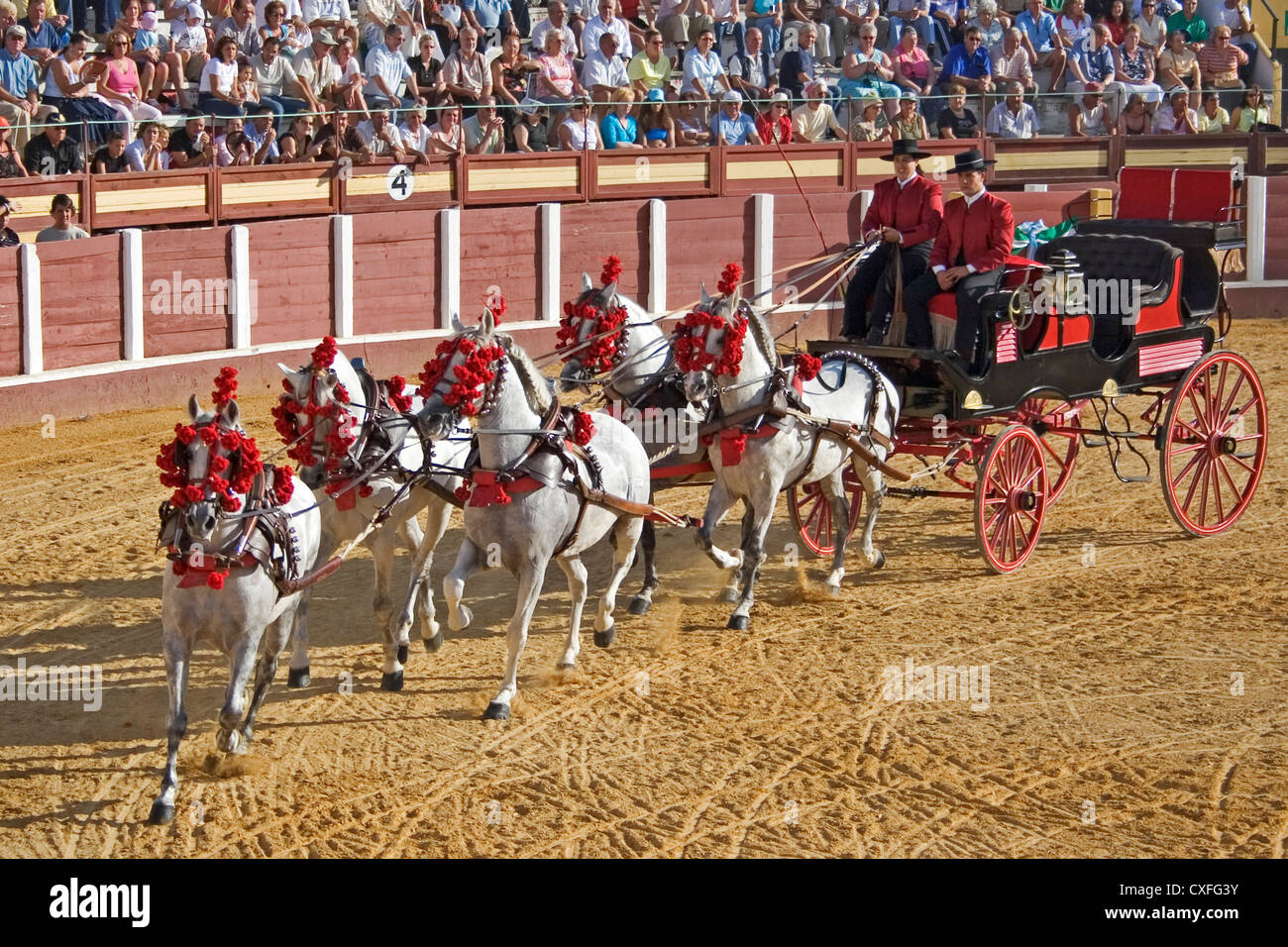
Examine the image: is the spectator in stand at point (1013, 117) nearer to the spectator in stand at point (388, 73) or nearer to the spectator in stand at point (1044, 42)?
the spectator in stand at point (1044, 42)

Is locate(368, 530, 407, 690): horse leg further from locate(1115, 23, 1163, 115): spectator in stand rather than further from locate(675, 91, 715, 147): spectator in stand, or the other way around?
locate(1115, 23, 1163, 115): spectator in stand

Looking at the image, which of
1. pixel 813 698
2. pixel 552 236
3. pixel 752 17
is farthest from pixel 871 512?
pixel 752 17

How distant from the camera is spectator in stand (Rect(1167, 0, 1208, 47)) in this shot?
25.5 metres

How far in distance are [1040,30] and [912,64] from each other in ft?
7.26

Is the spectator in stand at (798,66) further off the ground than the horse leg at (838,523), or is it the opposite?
the spectator in stand at (798,66)

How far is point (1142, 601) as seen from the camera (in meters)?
11.1

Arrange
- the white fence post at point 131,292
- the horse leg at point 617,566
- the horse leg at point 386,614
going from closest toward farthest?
the horse leg at point 386,614, the horse leg at point 617,566, the white fence post at point 131,292

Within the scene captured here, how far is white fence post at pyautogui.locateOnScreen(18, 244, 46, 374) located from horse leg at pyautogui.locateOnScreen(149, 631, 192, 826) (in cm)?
848

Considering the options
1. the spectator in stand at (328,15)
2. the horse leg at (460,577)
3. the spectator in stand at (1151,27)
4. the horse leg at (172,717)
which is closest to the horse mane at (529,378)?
the horse leg at (460,577)

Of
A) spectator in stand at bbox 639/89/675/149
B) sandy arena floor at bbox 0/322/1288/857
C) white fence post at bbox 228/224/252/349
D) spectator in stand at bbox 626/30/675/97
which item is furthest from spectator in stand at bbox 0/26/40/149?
spectator in stand at bbox 626/30/675/97

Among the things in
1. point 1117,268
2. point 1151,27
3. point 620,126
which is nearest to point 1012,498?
point 1117,268

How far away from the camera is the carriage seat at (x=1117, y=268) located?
12.2 m

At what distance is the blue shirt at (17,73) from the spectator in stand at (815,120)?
8534mm

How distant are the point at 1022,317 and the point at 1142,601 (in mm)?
1910
